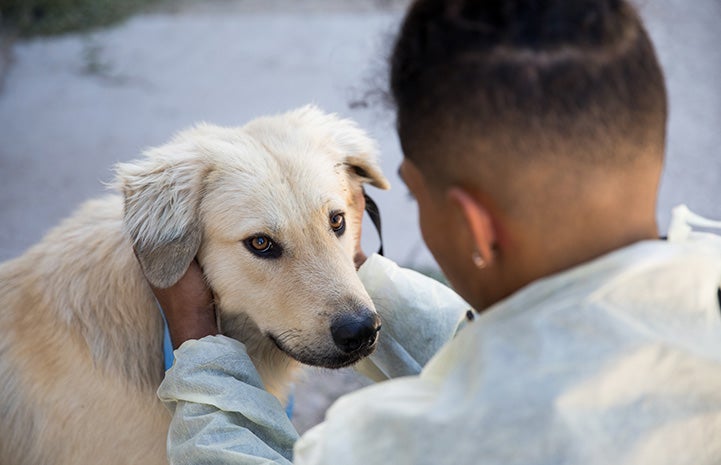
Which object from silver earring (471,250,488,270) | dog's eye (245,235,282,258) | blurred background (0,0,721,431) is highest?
silver earring (471,250,488,270)

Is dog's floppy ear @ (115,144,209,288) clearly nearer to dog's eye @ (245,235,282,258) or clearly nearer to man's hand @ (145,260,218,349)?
man's hand @ (145,260,218,349)

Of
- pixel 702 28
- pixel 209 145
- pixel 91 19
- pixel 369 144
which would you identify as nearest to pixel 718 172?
pixel 702 28

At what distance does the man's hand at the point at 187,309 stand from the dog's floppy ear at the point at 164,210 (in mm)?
53

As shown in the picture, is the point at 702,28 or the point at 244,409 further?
Answer: the point at 702,28

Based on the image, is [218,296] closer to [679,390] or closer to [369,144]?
[369,144]

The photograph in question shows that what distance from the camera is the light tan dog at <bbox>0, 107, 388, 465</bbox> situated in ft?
7.56

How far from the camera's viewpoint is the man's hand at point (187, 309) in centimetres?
227

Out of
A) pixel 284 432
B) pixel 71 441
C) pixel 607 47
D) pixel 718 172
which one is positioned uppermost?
pixel 607 47

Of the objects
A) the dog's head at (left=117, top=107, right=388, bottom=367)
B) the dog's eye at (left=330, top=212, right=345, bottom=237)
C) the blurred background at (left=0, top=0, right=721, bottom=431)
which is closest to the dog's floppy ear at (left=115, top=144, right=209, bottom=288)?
the dog's head at (left=117, top=107, right=388, bottom=367)

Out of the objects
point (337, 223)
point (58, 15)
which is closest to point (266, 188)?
point (337, 223)

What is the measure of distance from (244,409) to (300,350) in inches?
13.8

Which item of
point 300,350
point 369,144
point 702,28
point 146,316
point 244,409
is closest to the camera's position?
point 244,409

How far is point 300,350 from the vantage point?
2301 mm

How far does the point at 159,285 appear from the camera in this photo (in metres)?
2.26
